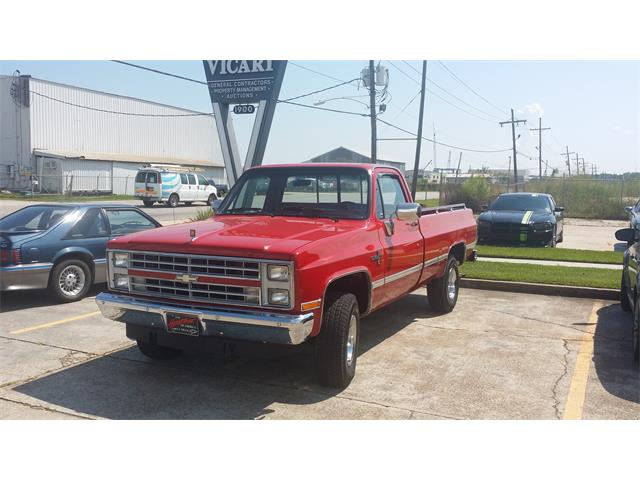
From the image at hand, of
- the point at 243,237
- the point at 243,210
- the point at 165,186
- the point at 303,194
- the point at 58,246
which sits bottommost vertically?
the point at 58,246

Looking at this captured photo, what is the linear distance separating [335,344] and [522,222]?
1122cm

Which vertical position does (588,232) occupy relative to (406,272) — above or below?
below

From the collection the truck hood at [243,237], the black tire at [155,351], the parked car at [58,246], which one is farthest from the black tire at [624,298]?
the parked car at [58,246]

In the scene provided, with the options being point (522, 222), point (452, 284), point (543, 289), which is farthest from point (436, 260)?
point (522, 222)

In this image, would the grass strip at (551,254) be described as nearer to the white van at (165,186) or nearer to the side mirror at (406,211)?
the side mirror at (406,211)

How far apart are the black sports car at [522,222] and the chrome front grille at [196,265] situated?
1166cm

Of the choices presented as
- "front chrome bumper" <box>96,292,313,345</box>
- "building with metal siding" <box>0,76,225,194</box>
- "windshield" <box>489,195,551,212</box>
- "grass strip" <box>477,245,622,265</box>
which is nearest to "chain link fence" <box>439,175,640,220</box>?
"windshield" <box>489,195,551,212</box>

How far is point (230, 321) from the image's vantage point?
4.55 meters

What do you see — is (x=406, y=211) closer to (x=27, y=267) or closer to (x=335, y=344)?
(x=335, y=344)

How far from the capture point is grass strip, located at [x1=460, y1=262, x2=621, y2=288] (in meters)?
9.56

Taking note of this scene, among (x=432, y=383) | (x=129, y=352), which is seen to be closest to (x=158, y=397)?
(x=129, y=352)

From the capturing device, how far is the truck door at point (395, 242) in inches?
236

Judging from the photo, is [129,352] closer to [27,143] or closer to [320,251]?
[320,251]

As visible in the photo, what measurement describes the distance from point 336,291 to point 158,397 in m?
1.73
